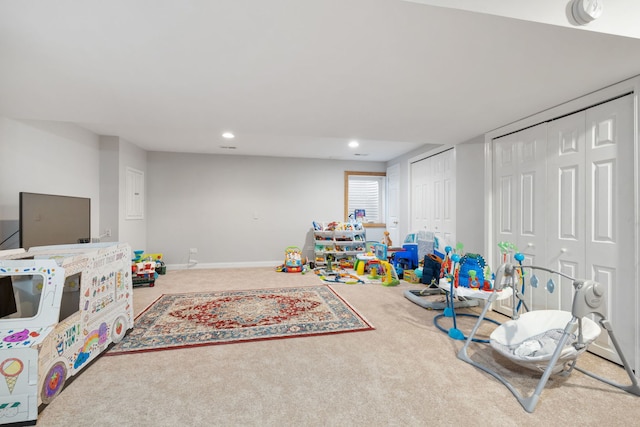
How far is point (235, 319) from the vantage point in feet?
9.70

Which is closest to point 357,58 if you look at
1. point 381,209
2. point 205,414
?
point 205,414

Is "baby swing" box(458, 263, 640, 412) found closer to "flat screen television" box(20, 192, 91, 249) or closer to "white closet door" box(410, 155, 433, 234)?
"white closet door" box(410, 155, 433, 234)

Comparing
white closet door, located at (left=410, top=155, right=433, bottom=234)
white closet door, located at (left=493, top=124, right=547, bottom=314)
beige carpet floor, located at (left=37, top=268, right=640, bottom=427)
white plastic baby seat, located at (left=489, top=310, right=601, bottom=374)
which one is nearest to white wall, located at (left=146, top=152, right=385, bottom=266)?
white closet door, located at (left=410, top=155, right=433, bottom=234)

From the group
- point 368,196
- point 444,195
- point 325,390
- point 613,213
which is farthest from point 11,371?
point 368,196

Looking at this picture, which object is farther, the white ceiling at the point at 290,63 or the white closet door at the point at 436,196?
the white closet door at the point at 436,196

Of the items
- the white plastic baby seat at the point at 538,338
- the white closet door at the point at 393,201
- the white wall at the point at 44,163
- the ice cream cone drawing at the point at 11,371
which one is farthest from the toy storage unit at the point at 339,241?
the ice cream cone drawing at the point at 11,371

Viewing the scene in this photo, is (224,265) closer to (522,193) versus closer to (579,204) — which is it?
(522,193)

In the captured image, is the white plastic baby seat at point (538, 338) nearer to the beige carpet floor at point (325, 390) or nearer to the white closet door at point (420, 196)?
the beige carpet floor at point (325, 390)

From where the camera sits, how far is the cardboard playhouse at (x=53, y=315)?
5.00ft

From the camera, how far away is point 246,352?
2.27 metres

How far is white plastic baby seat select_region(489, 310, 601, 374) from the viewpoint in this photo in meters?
Result: 1.78

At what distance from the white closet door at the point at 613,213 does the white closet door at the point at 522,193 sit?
1.39ft

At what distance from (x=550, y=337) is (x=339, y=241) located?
159 inches

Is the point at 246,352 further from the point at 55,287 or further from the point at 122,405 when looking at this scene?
the point at 55,287
